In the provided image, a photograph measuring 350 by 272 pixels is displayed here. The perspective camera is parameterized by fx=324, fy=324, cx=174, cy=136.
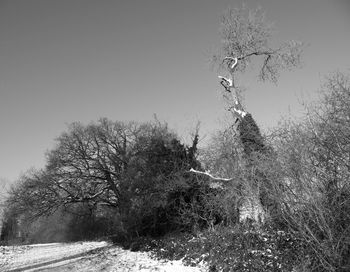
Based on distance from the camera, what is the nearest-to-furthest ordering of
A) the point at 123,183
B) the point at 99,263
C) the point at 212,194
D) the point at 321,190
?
the point at 321,190 → the point at 99,263 → the point at 212,194 → the point at 123,183

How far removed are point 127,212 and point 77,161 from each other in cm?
1245

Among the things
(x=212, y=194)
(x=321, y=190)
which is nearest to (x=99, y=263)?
(x=212, y=194)

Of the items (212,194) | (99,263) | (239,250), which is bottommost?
(99,263)

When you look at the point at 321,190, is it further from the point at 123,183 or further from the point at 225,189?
the point at 123,183

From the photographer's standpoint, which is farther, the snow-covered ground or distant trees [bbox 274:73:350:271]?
the snow-covered ground

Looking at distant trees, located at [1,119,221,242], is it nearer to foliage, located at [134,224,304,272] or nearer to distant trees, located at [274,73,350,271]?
foliage, located at [134,224,304,272]

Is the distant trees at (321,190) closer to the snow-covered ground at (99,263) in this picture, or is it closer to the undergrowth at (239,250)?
the undergrowth at (239,250)

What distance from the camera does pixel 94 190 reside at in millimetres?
27984

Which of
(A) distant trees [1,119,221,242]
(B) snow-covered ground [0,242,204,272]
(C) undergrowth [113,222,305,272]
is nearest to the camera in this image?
(C) undergrowth [113,222,305,272]

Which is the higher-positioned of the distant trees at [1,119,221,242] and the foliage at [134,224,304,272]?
the distant trees at [1,119,221,242]

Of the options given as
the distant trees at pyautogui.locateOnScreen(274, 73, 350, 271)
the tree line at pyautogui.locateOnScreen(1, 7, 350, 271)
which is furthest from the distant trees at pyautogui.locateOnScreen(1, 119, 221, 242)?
the distant trees at pyautogui.locateOnScreen(274, 73, 350, 271)

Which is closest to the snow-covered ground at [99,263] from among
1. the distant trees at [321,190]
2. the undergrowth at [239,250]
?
the undergrowth at [239,250]

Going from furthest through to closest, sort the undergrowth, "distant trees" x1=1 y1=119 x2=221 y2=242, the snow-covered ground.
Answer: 1. "distant trees" x1=1 y1=119 x2=221 y2=242
2. the snow-covered ground
3. the undergrowth

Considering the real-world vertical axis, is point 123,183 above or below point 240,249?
above
